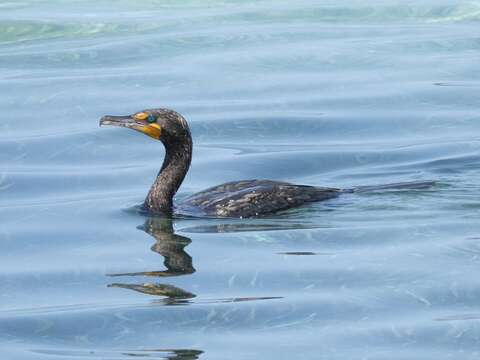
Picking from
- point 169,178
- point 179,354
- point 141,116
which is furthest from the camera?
point 169,178

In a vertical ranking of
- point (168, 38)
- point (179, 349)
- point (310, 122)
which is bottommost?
point (179, 349)

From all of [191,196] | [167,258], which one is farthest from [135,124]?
[167,258]

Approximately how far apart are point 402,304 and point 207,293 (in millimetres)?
1208

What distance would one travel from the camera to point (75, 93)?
57.0 feet

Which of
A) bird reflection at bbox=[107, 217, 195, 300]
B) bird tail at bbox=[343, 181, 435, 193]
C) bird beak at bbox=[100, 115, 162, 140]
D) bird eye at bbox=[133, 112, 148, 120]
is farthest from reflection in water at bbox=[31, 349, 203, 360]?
bird tail at bbox=[343, 181, 435, 193]

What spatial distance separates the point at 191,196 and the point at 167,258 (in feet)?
6.32

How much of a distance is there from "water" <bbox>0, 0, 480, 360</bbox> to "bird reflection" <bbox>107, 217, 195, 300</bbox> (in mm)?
27

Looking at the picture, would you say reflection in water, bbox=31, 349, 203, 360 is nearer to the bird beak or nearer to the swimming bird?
the swimming bird

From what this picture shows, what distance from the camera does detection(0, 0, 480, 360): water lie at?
8375mm

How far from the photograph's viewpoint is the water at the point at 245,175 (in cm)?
838

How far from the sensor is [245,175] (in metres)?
13.5

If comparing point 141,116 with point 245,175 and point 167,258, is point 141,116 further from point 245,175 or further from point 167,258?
point 245,175

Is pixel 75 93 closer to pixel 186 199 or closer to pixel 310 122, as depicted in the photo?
pixel 310 122

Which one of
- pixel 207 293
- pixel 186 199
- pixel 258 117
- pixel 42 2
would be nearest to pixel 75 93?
pixel 258 117
